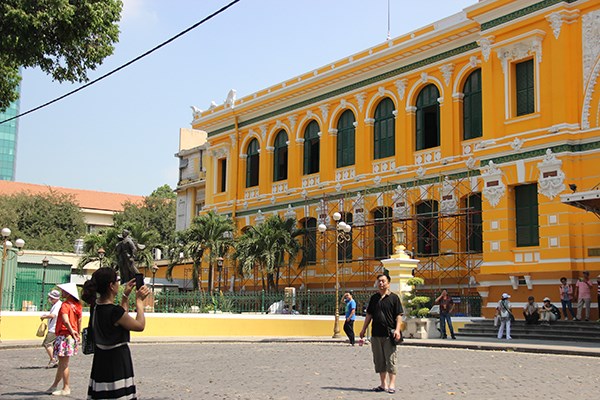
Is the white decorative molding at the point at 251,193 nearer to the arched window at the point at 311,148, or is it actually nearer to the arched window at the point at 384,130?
the arched window at the point at 311,148

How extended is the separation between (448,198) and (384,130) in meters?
5.30

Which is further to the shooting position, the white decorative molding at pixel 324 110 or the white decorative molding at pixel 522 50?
the white decorative molding at pixel 324 110


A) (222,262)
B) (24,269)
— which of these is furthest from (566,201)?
(24,269)

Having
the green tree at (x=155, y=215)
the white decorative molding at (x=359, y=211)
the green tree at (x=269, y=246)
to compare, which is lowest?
the green tree at (x=269, y=246)

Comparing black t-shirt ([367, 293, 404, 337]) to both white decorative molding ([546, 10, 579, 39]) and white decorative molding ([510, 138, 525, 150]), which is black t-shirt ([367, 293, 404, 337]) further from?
white decorative molding ([546, 10, 579, 39])

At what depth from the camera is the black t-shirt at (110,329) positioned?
6277mm

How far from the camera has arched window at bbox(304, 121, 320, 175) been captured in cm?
3616

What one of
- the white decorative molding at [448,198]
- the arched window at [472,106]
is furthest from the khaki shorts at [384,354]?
the arched window at [472,106]

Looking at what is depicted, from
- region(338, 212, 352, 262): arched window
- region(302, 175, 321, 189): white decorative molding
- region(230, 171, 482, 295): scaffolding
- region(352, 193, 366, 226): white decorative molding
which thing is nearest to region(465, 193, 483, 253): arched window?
region(230, 171, 482, 295): scaffolding

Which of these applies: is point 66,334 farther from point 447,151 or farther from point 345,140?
point 345,140

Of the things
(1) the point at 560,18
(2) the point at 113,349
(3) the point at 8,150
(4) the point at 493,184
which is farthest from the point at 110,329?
(3) the point at 8,150

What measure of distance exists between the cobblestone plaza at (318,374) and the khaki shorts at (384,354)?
38cm

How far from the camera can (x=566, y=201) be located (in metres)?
20.8

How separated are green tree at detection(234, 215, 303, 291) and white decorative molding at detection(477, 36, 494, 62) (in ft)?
38.0
